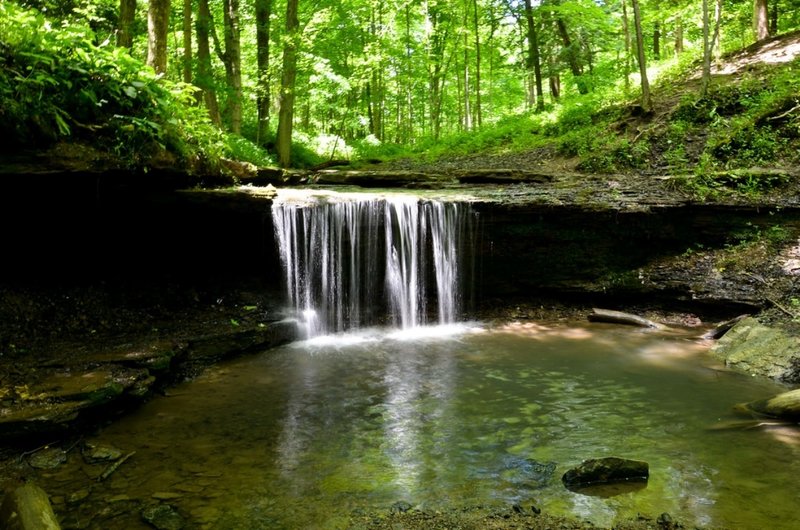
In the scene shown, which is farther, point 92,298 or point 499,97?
point 499,97

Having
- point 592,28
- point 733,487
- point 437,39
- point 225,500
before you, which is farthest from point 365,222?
point 437,39

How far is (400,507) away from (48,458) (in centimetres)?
325

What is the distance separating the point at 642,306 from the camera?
10156mm

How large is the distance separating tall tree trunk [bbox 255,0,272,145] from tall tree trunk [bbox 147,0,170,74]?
231 inches

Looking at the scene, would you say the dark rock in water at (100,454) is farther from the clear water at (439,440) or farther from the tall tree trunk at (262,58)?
the tall tree trunk at (262,58)

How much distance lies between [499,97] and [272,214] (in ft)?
99.4

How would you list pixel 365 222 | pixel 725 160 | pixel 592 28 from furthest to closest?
pixel 592 28 < pixel 725 160 < pixel 365 222

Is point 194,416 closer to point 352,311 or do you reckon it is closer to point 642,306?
point 352,311

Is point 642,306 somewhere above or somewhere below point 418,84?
below

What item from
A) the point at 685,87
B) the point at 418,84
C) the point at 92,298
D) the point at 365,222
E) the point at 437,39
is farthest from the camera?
the point at 418,84

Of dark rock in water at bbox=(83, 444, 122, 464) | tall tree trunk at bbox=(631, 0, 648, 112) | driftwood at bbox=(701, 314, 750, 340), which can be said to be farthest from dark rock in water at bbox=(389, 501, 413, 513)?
tall tree trunk at bbox=(631, 0, 648, 112)

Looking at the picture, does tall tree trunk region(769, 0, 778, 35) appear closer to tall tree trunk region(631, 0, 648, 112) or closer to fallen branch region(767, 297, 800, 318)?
tall tree trunk region(631, 0, 648, 112)

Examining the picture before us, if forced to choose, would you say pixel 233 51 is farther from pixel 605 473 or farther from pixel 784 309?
pixel 605 473

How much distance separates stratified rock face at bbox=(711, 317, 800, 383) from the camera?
265 inches
